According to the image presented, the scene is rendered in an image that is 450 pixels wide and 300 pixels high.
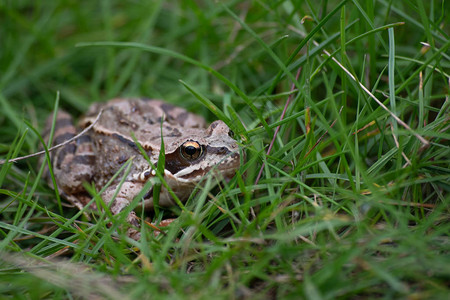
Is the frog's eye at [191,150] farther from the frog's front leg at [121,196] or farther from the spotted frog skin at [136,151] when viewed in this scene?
the frog's front leg at [121,196]

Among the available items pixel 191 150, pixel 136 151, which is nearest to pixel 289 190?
pixel 191 150

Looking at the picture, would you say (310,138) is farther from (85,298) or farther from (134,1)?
(134,1)

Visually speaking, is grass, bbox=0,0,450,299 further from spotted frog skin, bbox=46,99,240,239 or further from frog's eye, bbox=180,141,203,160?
frog's eye, bbox=180,141,203,160

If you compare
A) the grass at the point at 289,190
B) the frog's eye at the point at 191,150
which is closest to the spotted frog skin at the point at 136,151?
the frog's eye at the point at 191,150

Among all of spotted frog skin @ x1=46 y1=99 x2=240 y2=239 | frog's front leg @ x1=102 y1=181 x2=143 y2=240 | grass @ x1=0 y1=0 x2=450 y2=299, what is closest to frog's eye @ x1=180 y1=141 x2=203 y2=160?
spotted frog skin @ x1=46 y1=99 x2=240 y2=239

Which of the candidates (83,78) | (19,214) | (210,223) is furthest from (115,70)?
(210,223)

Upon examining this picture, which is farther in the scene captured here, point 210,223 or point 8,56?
point 8,56
